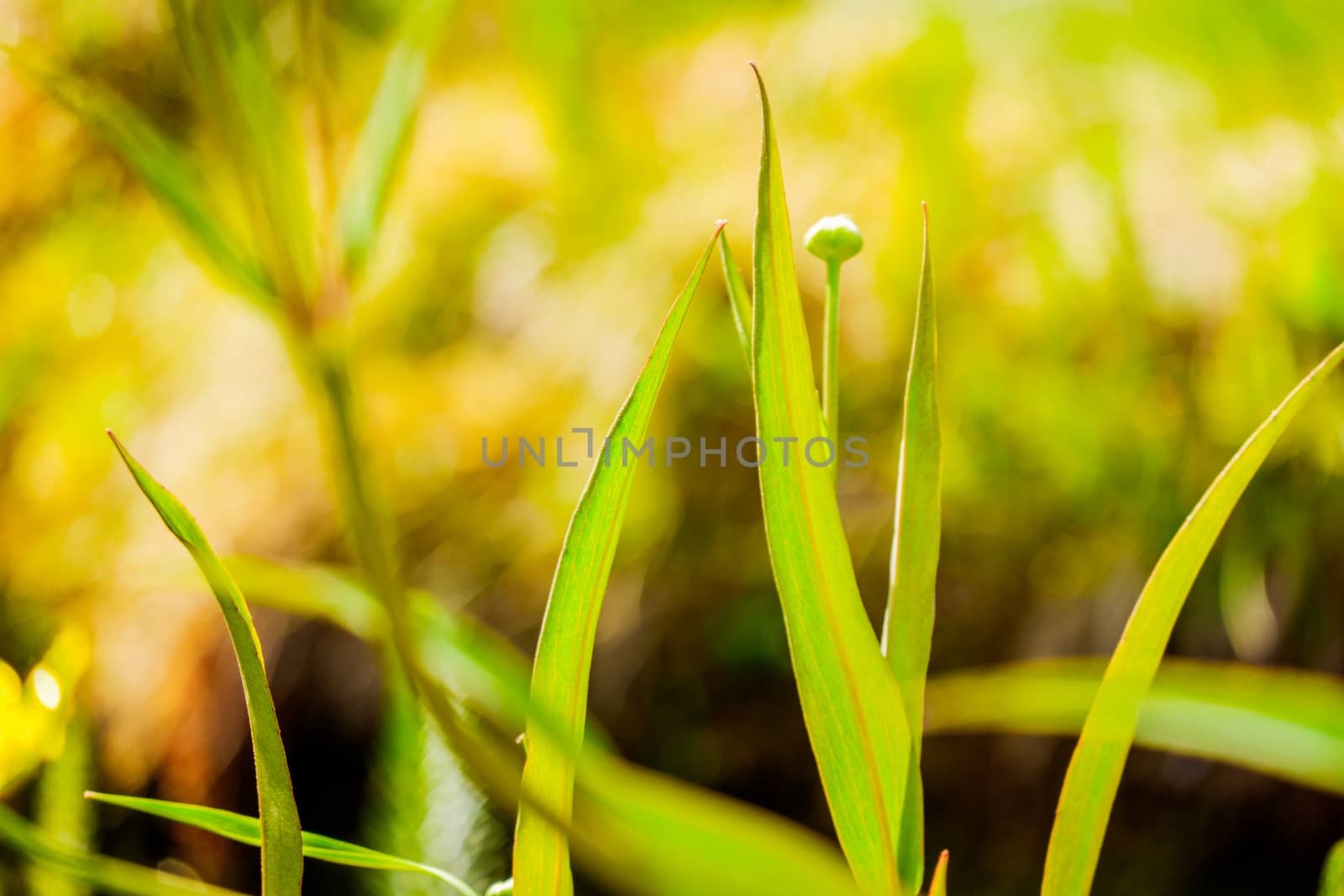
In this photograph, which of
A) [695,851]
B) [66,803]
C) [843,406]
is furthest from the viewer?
[843,406]

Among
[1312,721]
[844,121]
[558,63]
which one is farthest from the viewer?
[558,63]

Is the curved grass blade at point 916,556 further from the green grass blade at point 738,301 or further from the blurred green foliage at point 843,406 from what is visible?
the blurred green foliage at point 843,406

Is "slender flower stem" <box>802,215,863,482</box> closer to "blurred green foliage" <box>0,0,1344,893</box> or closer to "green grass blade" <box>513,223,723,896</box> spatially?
"green grass blade" <box>513,223,723,896</box>

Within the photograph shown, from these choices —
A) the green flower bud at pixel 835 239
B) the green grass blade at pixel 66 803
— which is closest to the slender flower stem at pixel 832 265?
the green flower bud at pixel 835 239

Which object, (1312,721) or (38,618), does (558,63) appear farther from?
(1312,721)

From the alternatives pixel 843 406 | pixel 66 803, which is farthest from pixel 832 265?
pixel 843 406

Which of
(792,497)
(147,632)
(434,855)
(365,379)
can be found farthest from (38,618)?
(792,497)

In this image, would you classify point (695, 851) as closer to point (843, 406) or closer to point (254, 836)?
point (254, 836)
